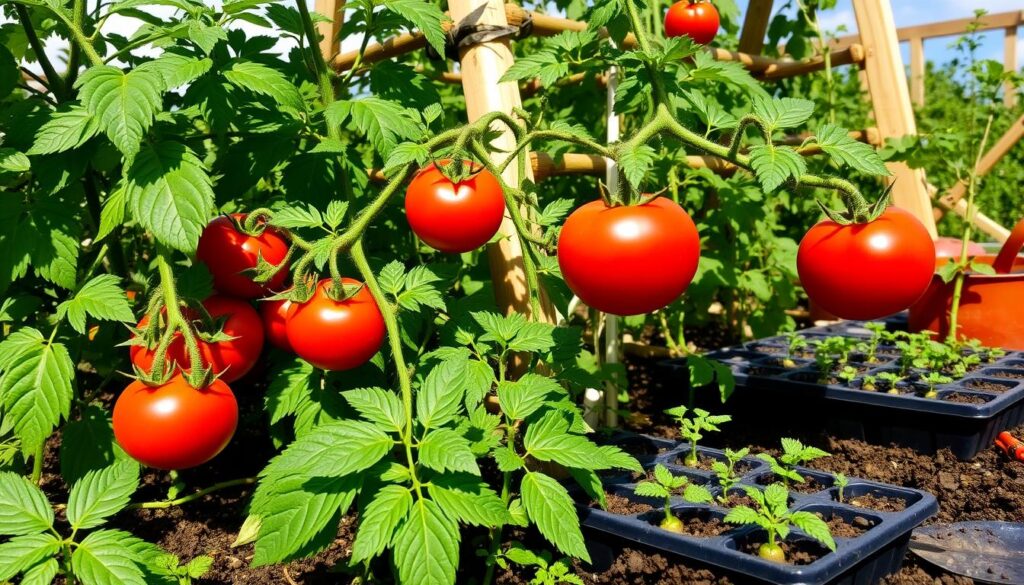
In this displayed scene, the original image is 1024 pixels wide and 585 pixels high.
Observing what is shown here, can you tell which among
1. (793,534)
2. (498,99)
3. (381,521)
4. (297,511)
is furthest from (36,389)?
(793,534)

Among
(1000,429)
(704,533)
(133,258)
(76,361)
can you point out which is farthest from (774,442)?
(133,258)

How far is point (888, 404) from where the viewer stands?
→ 2.18m

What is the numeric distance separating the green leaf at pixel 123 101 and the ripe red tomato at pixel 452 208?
42 cm

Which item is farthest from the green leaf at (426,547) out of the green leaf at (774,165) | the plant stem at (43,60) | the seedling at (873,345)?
the seedling at (873,345)

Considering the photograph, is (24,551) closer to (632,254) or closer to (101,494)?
(101,494)

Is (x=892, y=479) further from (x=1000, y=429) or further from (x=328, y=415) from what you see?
(x=328, y=415)

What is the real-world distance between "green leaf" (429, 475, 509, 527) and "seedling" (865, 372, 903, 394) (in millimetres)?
1602

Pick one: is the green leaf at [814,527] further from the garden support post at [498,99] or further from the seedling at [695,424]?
the garden support post at [498,99]

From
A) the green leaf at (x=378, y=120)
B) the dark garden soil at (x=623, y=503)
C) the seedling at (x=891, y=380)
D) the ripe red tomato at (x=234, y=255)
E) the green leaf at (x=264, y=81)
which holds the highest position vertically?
the green leaf at (x=264, y=81)

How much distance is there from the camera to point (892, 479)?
203 centimetres

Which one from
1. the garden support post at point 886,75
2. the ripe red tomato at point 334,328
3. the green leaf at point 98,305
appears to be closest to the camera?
the ripe red tomato at point 334,328

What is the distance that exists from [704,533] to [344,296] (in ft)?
2.67

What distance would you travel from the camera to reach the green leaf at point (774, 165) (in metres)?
1.02

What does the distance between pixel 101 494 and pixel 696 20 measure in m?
2.21
